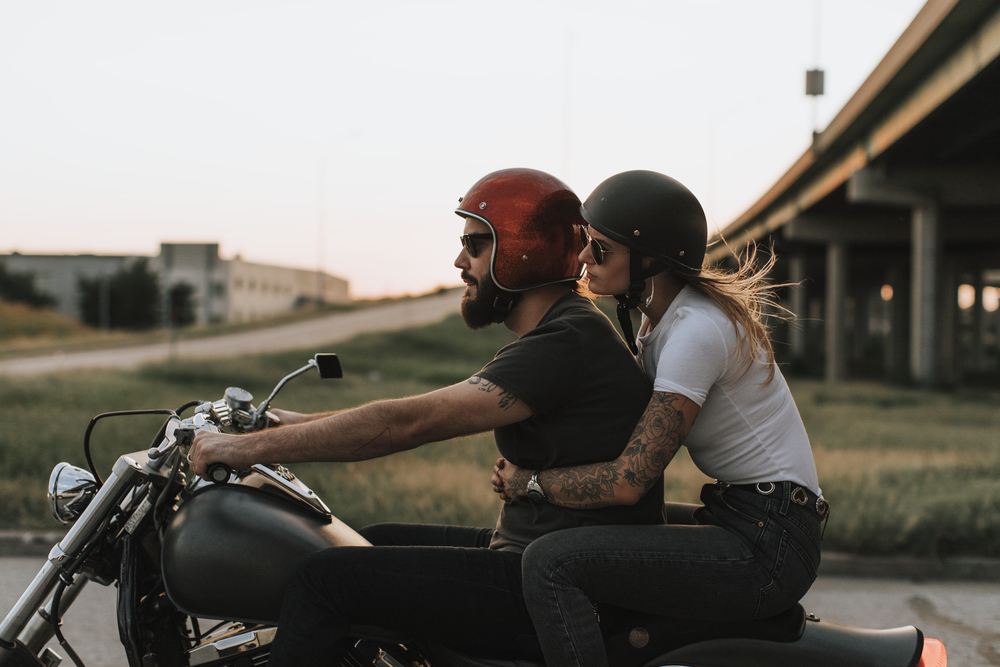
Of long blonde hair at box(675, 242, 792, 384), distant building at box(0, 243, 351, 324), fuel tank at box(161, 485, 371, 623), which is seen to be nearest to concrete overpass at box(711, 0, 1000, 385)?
long blonde hair at box(675, 242, 792, 384)

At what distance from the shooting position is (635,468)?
2.01 metres

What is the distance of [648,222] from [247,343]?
3193 cm

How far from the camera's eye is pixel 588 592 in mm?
1920

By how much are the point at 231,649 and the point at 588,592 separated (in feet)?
2.97

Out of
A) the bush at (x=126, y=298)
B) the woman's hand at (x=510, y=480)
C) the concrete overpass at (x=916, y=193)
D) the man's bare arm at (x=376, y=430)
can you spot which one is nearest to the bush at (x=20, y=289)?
the bush at (x=126, y=298)

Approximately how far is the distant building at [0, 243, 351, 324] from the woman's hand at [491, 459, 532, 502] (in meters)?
75.4

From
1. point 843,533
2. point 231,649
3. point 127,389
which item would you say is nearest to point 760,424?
point 231,649

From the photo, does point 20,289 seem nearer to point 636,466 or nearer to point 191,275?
point 191,275

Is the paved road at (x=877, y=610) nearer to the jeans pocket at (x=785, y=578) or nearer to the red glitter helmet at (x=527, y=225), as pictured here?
the jeans pocket at (x=785, y=578)

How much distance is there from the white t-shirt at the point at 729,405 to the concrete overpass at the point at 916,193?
1.72ft

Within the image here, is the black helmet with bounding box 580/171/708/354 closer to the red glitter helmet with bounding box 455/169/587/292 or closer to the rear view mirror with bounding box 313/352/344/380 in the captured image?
the red glitter helmet with bounding box 455/169/587/292

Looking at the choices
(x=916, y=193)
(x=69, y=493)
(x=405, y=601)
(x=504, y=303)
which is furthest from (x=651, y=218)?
(x=916, y=193)

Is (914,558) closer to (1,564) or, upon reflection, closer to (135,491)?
(135,491)

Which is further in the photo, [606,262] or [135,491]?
[606,262]
